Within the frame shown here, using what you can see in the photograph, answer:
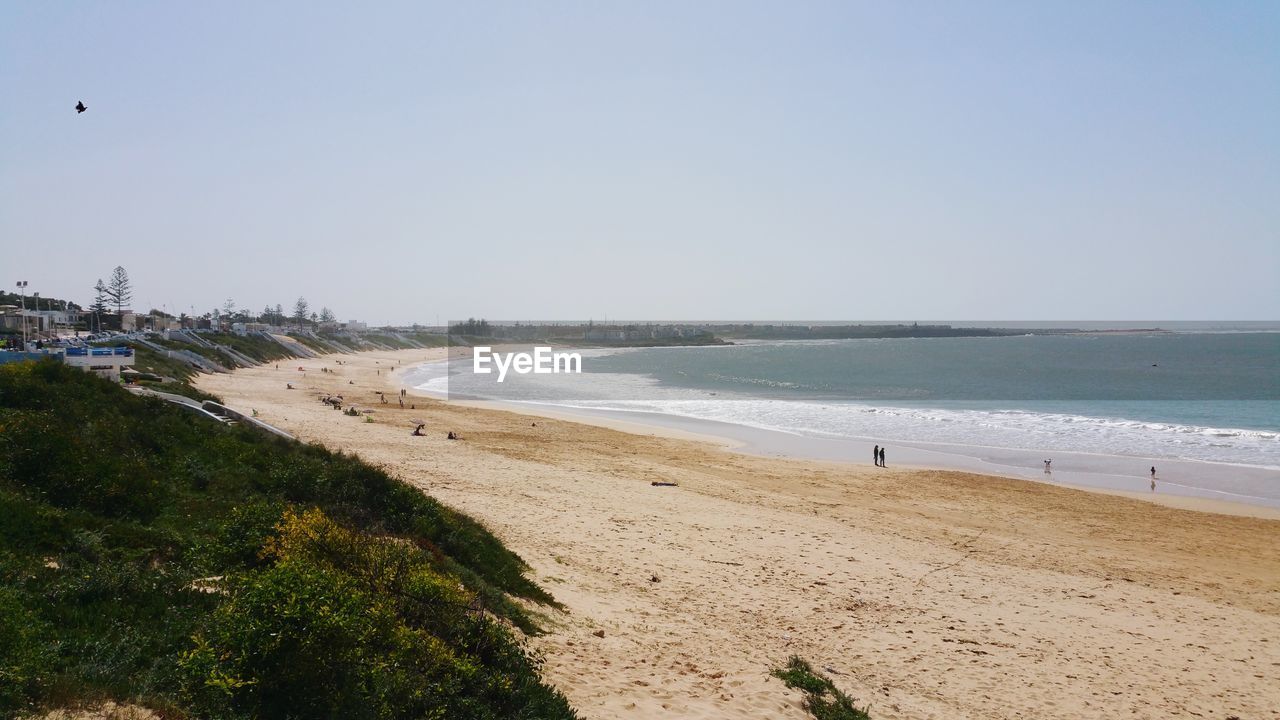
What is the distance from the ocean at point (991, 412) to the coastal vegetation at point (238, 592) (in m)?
21.0

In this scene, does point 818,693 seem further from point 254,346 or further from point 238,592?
point 254,346

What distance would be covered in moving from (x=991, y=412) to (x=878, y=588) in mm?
33581

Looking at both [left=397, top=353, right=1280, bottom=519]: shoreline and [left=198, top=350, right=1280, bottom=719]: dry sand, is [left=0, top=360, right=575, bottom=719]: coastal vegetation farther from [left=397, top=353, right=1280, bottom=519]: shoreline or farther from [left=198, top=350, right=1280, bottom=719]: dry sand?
[left=397, top=353, right=1280, bottom=519]: shoreline

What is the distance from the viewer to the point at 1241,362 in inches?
3391

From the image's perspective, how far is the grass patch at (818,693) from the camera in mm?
7203

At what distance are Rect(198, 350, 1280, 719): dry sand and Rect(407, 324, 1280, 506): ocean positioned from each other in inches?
254

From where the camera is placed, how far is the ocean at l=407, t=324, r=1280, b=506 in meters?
26.1

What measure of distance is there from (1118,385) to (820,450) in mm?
44040

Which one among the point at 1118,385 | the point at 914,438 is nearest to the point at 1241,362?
the point at 1118,385

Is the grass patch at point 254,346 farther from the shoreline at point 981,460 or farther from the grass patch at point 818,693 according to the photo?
the grass patch at point 818,693

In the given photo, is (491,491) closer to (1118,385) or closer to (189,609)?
(189,609)

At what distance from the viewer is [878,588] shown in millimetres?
11586
